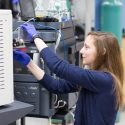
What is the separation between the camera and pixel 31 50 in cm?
186

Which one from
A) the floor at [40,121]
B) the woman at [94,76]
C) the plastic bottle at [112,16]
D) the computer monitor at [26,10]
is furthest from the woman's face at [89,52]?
the plastic bottle at [112,16]

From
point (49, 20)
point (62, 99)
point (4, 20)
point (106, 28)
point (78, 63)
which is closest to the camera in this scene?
point (4, 20)

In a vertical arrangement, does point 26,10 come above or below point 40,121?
above

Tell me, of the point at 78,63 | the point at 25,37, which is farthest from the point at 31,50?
the point at 78,63

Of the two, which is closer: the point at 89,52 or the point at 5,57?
the point at 5,57

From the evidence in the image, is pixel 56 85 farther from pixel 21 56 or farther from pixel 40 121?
pixel 40 121

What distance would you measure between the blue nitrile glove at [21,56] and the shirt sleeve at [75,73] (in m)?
0.10

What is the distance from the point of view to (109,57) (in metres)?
1.79

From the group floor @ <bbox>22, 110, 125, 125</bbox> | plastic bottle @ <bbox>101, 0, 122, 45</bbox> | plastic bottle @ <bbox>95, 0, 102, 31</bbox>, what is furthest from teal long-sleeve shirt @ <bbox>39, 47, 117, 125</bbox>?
plastic bottle @ <bbox>95, 0, 102, 31</bbox>

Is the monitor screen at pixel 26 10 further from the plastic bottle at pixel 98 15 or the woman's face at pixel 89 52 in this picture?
the plastic bottle at pixel 98 15

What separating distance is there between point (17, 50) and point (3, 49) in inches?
13.7

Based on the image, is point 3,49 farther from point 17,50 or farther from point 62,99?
point 62,99

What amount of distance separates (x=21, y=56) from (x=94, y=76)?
394mm

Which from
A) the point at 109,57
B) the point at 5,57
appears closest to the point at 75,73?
the point at 109,57
